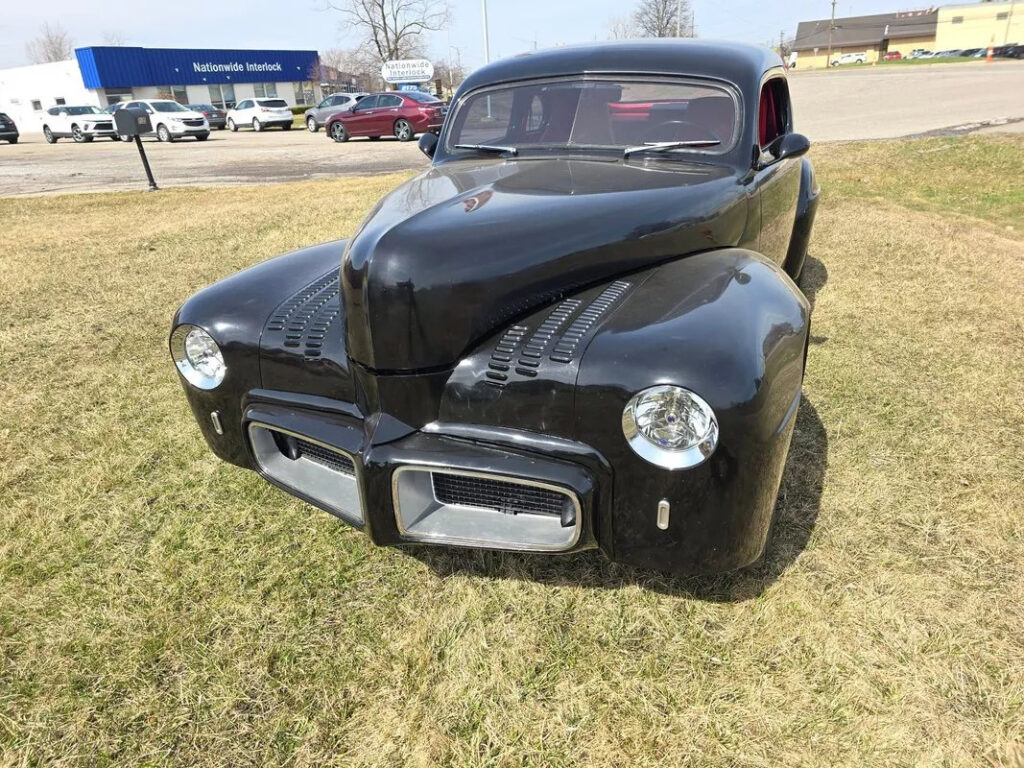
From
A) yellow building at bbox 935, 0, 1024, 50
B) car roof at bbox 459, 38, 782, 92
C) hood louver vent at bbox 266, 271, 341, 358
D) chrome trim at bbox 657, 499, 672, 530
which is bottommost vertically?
chrome trim at bbox 657, 499, 672, 530

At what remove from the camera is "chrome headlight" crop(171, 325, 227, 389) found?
92.5 inches

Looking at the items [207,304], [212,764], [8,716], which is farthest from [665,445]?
[8,716]

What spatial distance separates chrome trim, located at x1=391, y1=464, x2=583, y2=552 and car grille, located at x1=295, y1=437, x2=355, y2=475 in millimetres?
396

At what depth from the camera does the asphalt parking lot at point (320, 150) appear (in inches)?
506

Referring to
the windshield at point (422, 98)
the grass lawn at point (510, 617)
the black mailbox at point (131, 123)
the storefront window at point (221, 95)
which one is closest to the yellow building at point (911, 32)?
the storefront window at point (221, 95)

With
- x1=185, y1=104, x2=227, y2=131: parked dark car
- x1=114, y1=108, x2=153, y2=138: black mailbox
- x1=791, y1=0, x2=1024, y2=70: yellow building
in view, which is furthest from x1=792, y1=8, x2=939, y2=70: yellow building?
x1=114, y1=108, x2=153, y2=138: black mailbox

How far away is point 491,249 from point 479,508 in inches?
31.2

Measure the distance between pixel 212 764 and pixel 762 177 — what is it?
304 centimetres

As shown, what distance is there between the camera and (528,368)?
1821 millimetres

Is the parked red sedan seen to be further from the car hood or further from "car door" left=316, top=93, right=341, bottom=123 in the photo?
the car hood

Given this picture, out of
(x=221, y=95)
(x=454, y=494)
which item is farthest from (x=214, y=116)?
(x=454, y=494)

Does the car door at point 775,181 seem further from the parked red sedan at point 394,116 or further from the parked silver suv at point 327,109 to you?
the parked silver suv at point 327,109

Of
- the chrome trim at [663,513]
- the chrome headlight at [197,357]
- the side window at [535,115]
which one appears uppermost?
the side window at [535,115]

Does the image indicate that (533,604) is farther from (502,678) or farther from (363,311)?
(363,311)
